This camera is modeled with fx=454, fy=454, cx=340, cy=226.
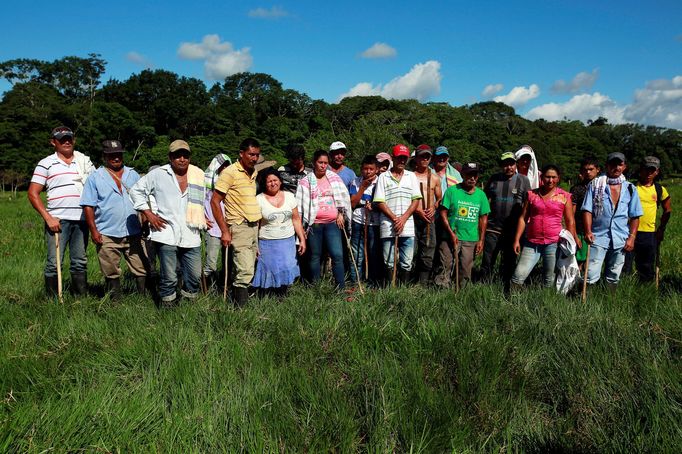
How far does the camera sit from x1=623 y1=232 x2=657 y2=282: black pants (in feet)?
19.6

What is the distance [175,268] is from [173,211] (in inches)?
24.4

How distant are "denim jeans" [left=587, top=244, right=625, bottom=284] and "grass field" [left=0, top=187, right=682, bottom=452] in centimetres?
82

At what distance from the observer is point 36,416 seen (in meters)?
2.62

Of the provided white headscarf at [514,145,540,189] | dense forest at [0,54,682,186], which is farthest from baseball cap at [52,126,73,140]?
dense forest at [0,54,682,186]

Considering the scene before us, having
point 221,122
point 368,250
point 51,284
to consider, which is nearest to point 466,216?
point 368,250

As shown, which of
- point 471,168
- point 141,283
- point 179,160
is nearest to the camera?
point 179,160

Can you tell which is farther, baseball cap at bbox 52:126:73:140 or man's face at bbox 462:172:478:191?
man's face at bbox 462:172:478:191

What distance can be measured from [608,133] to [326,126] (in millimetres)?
65990

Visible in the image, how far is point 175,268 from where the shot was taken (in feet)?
16.0

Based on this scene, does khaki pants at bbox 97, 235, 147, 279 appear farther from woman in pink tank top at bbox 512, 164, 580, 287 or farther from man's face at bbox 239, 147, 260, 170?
woman in pink tank top at bbox 512, 164, 580, 287

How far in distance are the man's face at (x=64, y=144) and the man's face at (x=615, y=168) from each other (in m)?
6.31

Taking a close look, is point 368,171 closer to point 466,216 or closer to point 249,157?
point 466,216

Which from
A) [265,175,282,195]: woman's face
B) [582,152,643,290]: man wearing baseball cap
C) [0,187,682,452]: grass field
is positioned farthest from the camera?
[582,152,643,290]: man wearing baseball cap

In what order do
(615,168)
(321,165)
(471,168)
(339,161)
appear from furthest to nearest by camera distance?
(339,161) < (321,165) < (471,168) < (615,168)
